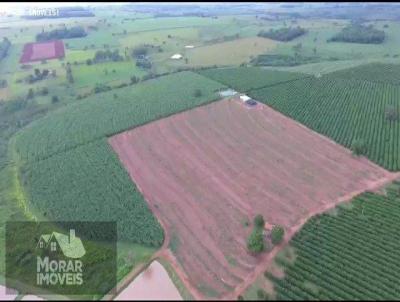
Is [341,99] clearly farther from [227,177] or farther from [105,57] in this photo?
[105,57]

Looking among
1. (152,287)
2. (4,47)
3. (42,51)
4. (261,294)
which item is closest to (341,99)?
(261,294)

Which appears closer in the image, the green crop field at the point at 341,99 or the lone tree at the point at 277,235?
the lone tree at the point at 277,235

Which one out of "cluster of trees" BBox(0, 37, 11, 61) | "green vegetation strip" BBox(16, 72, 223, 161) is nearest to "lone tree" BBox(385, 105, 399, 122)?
"green vegetation strip" BBox(16, 72, 223, 161)

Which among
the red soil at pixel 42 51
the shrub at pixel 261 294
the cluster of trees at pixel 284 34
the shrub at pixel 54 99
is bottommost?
the shrub at pixel 261 294

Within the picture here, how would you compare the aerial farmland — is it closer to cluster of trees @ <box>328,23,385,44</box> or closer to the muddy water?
the muddy water

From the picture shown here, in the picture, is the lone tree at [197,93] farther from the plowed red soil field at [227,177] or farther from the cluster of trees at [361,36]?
the cluster of trees at [361,36]

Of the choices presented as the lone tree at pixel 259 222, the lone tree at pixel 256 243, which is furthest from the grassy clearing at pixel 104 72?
the lone tree at pixel 256 243

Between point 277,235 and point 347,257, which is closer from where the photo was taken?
point 347,257
